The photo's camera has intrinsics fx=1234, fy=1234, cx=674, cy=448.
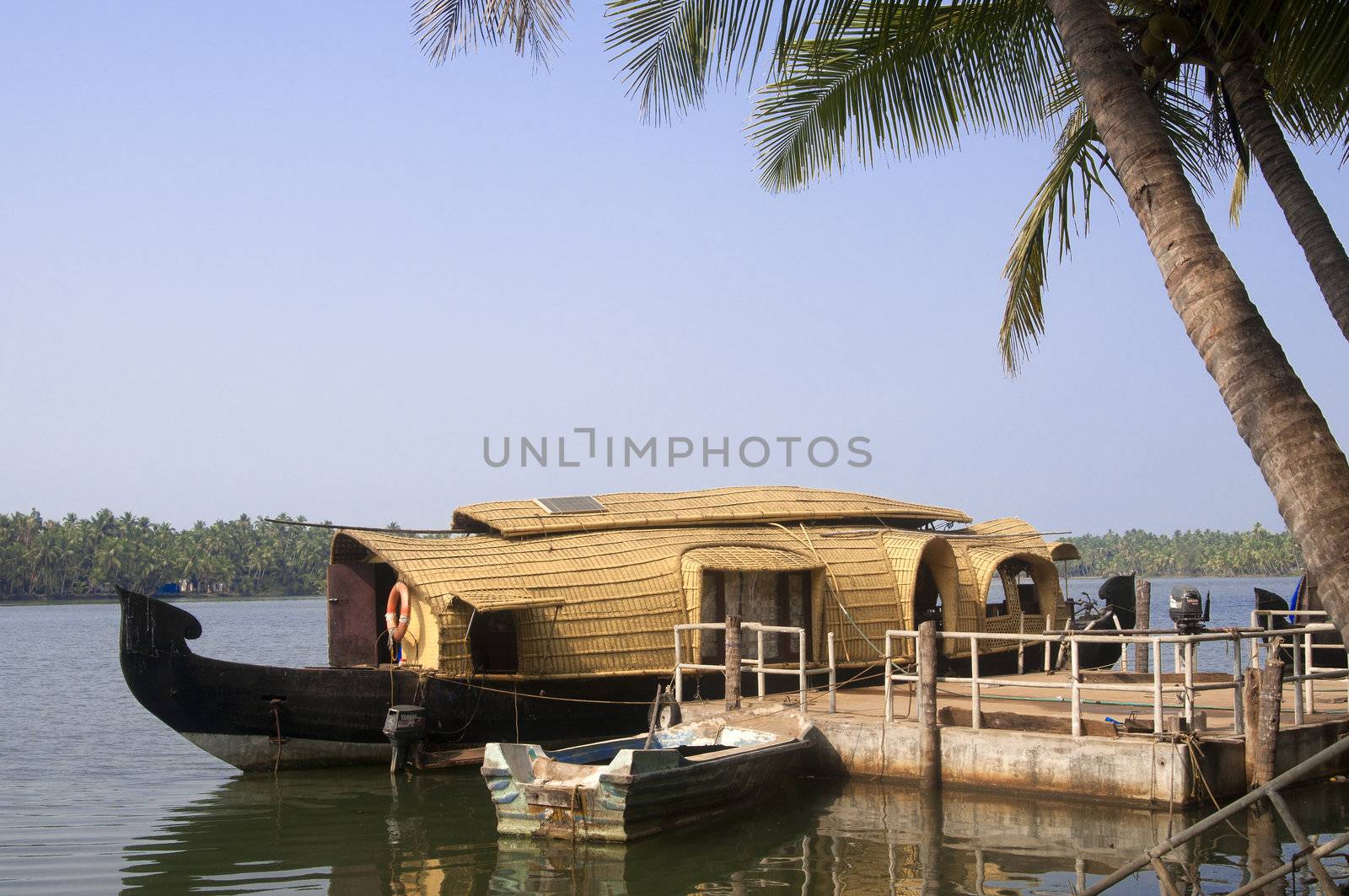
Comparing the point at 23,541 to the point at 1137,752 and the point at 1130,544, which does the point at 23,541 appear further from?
the point at 1130,544

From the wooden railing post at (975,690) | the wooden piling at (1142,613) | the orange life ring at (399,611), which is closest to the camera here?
the wooden railing post at (975,690)

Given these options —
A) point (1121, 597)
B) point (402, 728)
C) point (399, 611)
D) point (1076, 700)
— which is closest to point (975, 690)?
point (1076, 700)

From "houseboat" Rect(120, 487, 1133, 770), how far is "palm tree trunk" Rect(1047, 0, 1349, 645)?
7.77m

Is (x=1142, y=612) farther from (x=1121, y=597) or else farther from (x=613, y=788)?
(x=613, y=788)

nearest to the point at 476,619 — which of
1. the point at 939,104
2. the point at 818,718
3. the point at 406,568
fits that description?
the point at 406,568

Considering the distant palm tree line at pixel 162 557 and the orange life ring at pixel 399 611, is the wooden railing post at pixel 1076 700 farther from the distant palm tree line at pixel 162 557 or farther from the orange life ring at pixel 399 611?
the distant palm tree line at pixel 162 557

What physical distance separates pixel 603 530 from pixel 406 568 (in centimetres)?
273

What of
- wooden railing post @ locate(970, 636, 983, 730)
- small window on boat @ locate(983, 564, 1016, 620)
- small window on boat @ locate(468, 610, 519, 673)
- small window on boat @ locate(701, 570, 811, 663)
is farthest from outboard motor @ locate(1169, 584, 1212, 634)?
small window on boat @ locate(468, 610, 519, 673)

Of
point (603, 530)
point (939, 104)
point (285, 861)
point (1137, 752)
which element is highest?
point (939, 104)

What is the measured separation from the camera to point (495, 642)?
453 inches

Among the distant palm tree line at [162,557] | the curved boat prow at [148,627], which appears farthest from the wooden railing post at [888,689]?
the distant palm tree line at [162,557]

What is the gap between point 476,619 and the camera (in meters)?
11.5

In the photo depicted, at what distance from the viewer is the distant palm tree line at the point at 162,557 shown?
6331 centimetres

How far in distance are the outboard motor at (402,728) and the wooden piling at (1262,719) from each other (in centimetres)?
659
